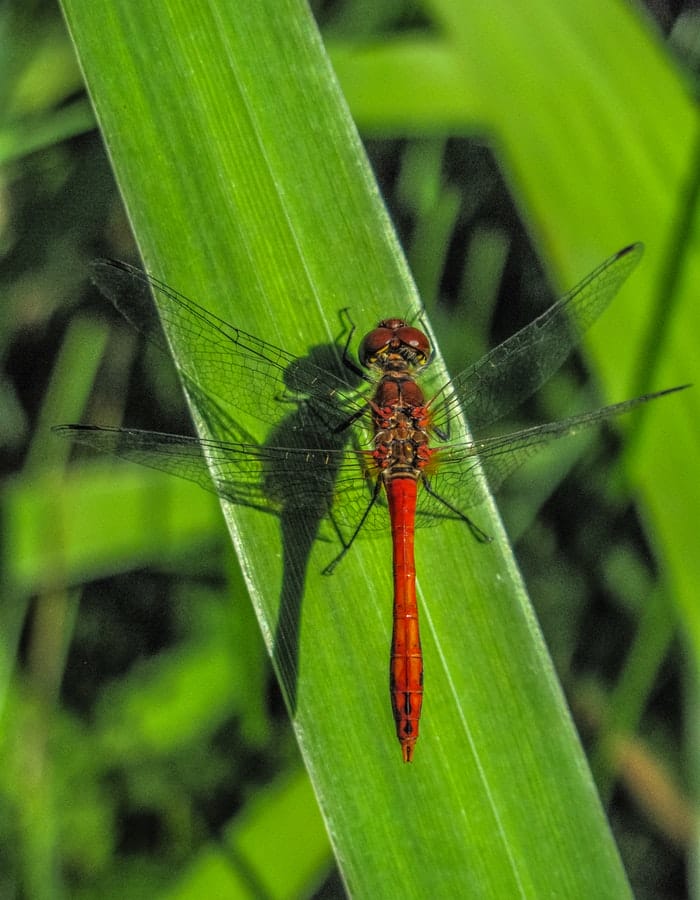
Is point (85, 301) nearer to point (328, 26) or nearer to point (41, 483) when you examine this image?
point (41, 483)

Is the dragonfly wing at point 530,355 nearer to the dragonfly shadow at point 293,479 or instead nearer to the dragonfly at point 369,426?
the dragonfly at point 369,426

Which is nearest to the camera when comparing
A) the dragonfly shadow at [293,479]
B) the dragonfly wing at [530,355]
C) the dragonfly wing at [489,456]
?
the dragonfly shadow at [293,479]

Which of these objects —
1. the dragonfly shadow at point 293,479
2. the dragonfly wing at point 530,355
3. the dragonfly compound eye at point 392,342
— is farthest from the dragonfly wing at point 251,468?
the dragonfly wing at point 530,355

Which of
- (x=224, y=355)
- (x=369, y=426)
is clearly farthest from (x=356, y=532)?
(x=224, y=355)

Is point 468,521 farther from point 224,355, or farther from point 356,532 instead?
point 224,355

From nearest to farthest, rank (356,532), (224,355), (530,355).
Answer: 1. (224,355)
2. (356,532)
3. (530,355)

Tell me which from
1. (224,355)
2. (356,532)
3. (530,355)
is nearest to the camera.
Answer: (224,355)

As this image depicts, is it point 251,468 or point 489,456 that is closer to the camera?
point 251,468
